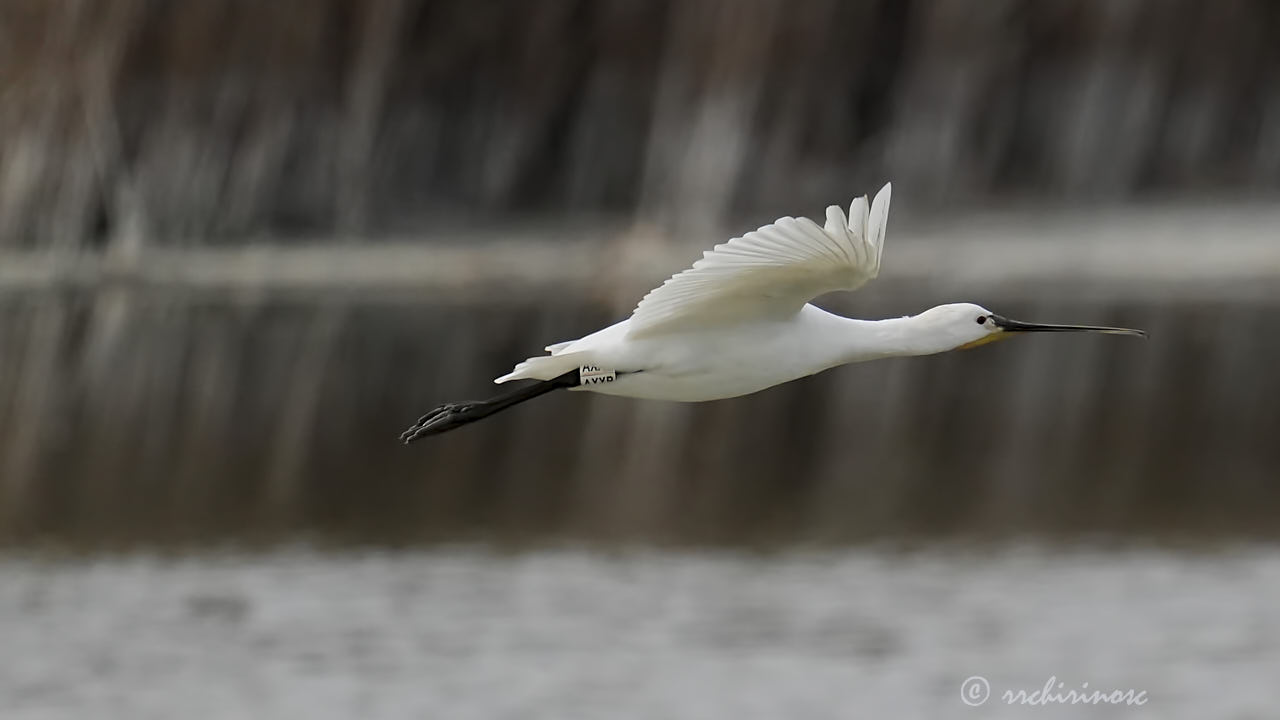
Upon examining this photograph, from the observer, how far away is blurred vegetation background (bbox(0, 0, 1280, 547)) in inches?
1163

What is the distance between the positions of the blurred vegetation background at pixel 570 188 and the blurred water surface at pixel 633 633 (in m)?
6.29

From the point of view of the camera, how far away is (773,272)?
26.6ft

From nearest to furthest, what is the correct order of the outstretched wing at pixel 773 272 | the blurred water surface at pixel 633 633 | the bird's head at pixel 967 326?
1. the outstretched wing at pixel 773 272
2. the bird's head at pixel 967 326
3. the blurred water surface at pixel 633 633

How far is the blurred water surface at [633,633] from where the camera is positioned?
16.9m

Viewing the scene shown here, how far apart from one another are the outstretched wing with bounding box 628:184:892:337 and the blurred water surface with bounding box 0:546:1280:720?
797 centimetres

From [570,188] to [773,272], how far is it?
104 feet

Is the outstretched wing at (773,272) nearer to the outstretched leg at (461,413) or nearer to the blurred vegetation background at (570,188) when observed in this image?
the outstretched leg at (461,413)

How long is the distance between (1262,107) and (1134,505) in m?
17.7

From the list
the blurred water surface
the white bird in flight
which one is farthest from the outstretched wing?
the blurred water surface

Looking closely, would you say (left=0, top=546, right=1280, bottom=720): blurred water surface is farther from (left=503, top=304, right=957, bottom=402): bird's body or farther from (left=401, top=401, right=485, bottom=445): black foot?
(left=503, top=304, right=957, bottom=402): bird's body

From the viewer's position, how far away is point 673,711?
16391 mm

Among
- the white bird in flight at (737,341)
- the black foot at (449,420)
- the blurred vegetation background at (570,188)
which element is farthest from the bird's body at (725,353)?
the blurred vegetation background at (570,188)

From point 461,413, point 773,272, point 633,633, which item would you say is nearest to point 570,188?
point 633,633

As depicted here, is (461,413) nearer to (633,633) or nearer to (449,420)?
(449,420)
